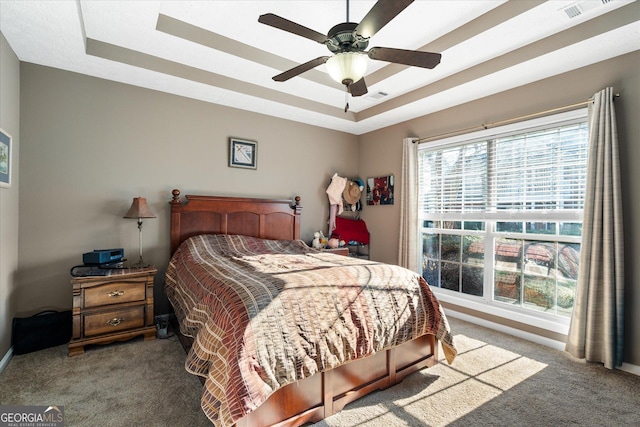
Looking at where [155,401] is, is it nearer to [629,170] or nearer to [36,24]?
[36,24]

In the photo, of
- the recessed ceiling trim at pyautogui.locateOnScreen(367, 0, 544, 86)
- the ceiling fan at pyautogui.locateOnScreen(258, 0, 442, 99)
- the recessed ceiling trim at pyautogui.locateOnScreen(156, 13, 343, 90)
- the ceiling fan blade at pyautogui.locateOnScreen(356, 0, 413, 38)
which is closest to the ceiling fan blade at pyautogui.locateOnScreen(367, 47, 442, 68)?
the ceiling fan at pyautogui.locateOnScreen(258, 0, 442, 99)

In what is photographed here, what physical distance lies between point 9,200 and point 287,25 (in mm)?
2652

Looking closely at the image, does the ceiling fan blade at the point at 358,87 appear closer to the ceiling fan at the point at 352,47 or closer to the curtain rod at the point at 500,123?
the ceiling fan at the point at 352,47

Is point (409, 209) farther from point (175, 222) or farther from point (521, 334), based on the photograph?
point (175, 222)

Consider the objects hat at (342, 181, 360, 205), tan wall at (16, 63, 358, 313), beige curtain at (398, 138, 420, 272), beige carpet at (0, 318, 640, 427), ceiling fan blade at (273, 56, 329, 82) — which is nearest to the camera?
beige carpet at (0, 318, 640, 427)

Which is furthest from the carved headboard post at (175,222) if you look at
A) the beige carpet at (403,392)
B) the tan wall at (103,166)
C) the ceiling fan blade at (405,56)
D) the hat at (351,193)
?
the ceiling fan blade at (405,56)

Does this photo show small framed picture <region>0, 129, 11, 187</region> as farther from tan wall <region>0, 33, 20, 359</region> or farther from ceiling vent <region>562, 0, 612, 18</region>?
ceiling vent <region>562, 0, 612, 18</region>

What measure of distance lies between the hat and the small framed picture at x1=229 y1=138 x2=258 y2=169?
1.47 m

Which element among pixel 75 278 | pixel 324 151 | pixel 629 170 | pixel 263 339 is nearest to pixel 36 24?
pixel 75 278

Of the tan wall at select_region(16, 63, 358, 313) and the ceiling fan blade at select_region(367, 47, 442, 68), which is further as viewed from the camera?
the tan wall at select_region(16, 63, 358, 313)

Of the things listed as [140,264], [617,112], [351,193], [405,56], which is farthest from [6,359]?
[617,112]

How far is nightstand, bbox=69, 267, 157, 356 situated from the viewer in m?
2.54

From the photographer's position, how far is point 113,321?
268cm

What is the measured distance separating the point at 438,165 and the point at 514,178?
0.95m
